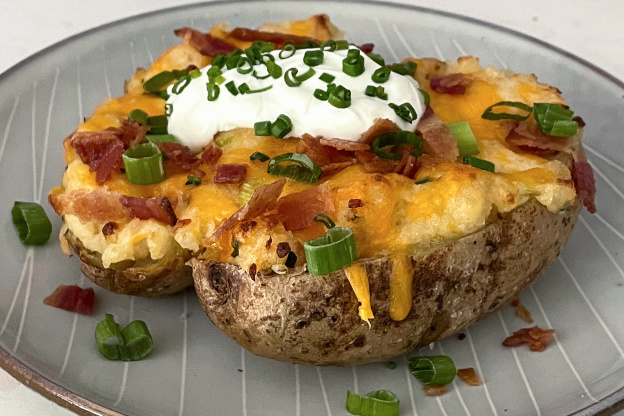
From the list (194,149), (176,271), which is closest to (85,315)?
(176,271)

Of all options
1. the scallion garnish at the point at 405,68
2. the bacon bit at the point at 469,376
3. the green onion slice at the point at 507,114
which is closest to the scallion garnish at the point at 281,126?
the scallion garnish at the point at 405,68

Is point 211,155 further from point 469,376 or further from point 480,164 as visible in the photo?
point 469,376

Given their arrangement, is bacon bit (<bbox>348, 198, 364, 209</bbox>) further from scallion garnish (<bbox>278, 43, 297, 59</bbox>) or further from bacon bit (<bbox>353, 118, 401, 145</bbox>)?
scallion garnish (<bbox>278, 43, 297, 59</bbox>)

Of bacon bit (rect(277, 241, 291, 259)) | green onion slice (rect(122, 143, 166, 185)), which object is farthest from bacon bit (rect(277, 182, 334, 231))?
green onion slice (rect(122, 143, 166, 185))

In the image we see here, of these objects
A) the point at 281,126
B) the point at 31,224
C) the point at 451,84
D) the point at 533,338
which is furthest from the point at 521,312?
the point at 31,224

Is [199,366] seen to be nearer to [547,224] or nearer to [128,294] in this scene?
[128,294]

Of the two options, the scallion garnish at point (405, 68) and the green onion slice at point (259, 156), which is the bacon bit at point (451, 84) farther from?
the green onion slice at point (259, 156)

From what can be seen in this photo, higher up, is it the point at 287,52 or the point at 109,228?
the point at 287,52
